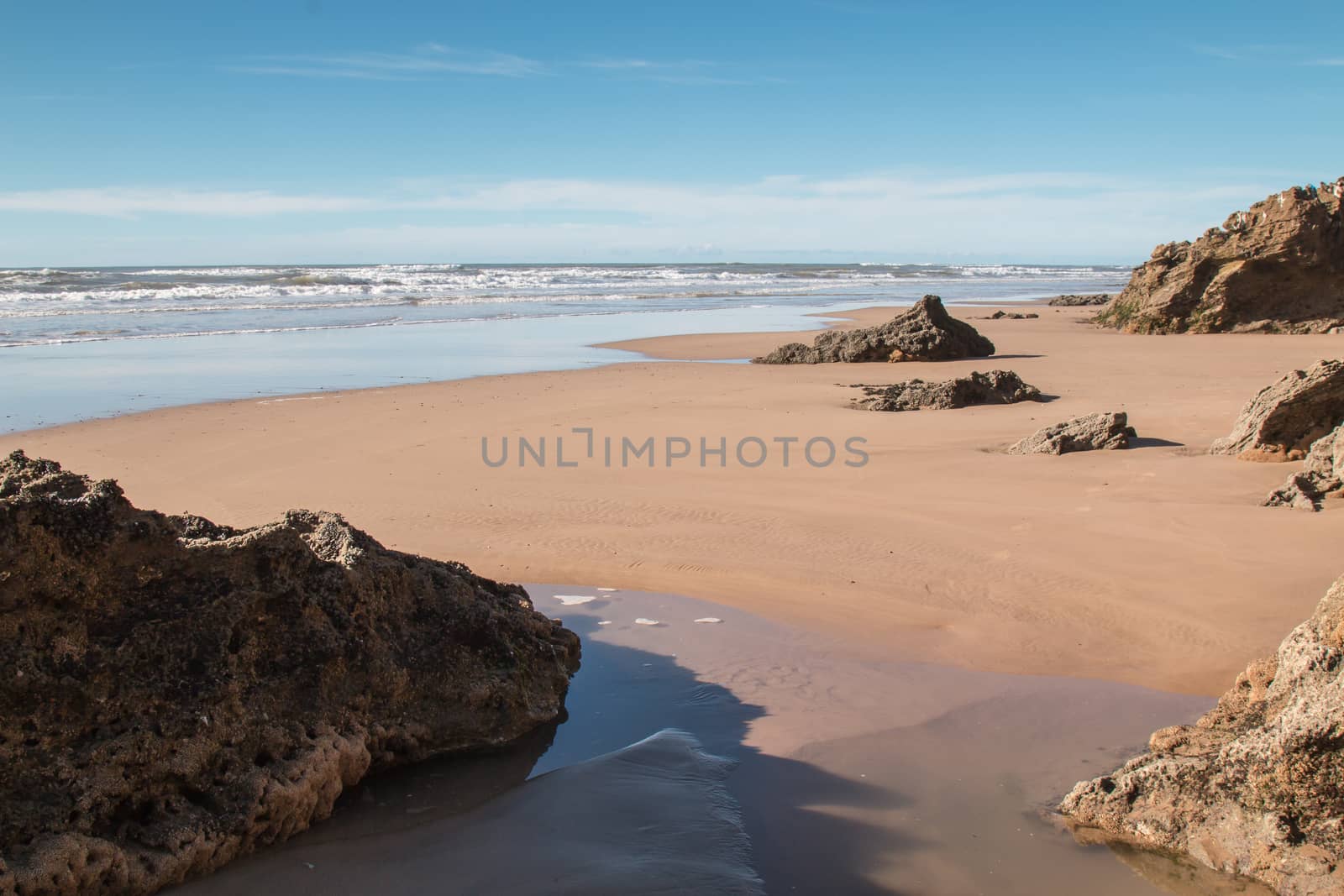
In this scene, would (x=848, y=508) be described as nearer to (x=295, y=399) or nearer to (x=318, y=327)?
(x=295, y=399)

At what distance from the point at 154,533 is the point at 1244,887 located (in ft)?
10.7

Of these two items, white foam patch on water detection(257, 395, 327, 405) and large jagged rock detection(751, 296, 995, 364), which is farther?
large jagged rock detection(751, 296, 995, 364)

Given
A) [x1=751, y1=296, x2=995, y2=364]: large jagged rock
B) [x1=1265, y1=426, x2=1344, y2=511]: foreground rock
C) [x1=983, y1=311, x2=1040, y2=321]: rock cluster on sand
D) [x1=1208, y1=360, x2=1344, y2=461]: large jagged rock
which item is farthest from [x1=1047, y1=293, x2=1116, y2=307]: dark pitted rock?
[x1=1265, y1=426, x2=1344, y2=511]: foreground rock

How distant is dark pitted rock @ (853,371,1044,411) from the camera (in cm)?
1036

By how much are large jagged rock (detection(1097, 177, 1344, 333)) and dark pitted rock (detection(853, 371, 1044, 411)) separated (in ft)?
32.7

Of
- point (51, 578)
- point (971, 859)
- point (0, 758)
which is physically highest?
point (51, 578)

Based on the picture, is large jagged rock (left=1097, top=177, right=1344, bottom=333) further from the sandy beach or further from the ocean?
the ocean

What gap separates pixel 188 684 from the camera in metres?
2.86

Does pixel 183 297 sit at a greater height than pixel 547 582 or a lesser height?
greater

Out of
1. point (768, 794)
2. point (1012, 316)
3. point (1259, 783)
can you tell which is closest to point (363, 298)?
point (1012, 316)

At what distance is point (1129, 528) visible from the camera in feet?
19.4

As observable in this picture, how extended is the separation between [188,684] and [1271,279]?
20.9 meters

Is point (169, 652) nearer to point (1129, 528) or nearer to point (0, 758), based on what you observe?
point (0, 758)

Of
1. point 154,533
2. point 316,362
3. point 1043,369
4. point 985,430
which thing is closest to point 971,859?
point 154,533
